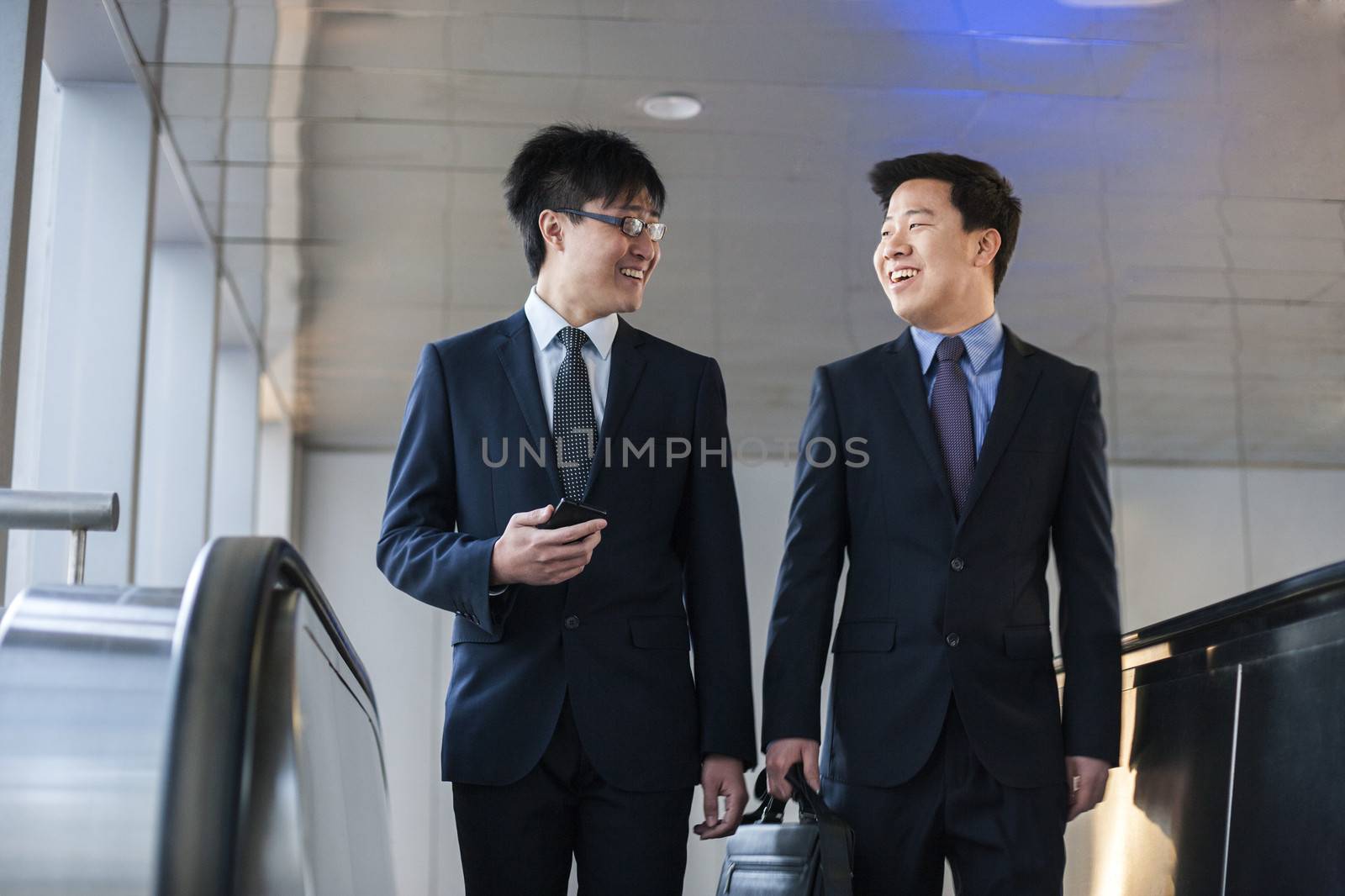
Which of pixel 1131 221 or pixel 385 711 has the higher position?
pixel 1131 221

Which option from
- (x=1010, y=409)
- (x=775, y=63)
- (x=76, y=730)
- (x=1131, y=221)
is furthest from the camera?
(x=1131, y=221)

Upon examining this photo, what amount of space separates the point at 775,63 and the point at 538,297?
325 cm

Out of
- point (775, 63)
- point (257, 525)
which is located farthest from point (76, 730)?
point (257, 525)

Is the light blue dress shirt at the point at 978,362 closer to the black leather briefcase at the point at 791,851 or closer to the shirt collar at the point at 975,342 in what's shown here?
the shirt collar at the point at 975,342

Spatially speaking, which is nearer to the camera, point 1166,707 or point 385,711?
point 1166,707

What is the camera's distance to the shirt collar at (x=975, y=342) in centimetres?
280

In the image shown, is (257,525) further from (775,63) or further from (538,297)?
(538,297)

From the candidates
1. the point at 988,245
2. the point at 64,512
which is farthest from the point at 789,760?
the point at 64,512

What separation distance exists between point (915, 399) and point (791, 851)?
2.78ft

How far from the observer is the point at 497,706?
7.91 feet

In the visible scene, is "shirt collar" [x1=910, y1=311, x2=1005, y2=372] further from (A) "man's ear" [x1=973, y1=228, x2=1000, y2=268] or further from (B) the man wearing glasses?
(B) the man wearing glasses

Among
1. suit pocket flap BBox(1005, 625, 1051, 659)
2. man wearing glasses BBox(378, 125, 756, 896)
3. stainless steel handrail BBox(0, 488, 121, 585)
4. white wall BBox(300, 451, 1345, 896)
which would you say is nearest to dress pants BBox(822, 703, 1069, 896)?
suit pocket flap BBox(1005, 625, 1051, 659)

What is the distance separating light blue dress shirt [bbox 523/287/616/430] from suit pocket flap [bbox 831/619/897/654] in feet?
1.96

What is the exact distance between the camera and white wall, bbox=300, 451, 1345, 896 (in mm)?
10344
